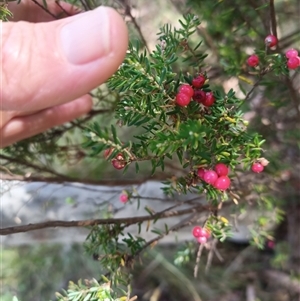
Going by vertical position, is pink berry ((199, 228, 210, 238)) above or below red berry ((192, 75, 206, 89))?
below

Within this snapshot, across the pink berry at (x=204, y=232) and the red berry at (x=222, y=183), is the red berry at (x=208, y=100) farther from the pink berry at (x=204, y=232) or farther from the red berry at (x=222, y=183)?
the pink berry at (x=204, y=232)

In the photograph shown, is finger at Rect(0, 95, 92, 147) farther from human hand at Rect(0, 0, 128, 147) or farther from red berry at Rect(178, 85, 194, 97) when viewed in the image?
red berry at Rect(178, 85, 194, 97)

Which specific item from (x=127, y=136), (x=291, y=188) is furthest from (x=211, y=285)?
(x=127, y=136)

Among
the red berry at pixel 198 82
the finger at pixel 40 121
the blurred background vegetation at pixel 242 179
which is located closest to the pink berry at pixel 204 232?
the blurred background vegetation at pixel 242 179

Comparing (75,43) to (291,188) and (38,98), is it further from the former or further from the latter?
(291,188)

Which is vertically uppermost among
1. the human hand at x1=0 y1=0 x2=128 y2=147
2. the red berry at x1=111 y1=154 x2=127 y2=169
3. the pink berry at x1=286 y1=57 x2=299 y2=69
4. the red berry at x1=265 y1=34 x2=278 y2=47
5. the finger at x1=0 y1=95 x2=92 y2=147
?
the human hand at x1=0 y1=0 x2=128 y2=147

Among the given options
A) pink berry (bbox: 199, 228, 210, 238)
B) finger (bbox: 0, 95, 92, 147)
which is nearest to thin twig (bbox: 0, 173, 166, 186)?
finger (bbox: 0, 95, 92, 147)
